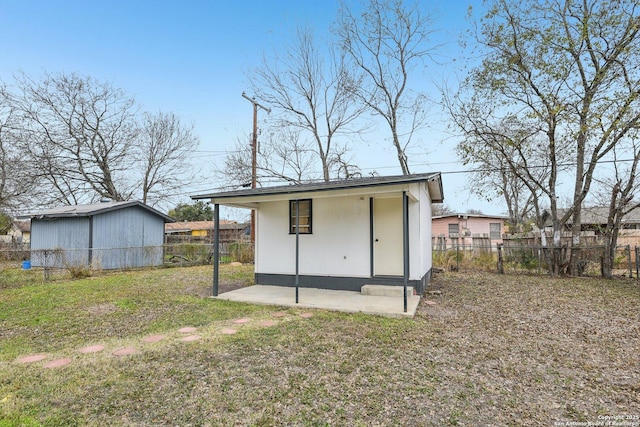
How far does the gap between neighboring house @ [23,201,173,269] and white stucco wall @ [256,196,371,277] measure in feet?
23.0

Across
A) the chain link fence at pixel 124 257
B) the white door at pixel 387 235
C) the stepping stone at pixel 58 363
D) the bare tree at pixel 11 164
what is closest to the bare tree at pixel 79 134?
the bare tree at pixel 11 164

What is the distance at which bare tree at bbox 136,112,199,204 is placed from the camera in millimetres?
22016

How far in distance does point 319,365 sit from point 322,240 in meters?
4.42

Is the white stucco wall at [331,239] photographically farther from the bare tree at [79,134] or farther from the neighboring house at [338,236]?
the bare tree at [79,134]

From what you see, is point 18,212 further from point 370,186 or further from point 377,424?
point 377,424

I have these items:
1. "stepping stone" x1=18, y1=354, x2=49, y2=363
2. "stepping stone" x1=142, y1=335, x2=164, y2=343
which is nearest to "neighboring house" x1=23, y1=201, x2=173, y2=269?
"stepping stone" x1=142, y1=335, x2=164, y2=343

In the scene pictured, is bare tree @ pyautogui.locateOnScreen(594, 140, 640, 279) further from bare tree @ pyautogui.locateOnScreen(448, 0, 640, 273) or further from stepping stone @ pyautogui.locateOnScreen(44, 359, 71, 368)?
stepping stone @ pyautogui.locateOnScreen(44, 359, 71, 368)

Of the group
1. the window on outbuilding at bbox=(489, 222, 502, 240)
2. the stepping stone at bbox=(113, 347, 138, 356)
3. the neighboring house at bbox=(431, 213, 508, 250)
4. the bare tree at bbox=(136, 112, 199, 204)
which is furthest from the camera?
the bare tree at bbox=(136, 112, 199, 204)

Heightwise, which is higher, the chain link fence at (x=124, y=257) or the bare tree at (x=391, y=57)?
the bare tree at (x=391, y=57)

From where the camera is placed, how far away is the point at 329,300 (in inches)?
256

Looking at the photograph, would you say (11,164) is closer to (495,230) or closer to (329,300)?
(329,300)

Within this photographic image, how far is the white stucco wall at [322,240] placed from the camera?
747 centimetres

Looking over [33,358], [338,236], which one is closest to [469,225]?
[338,236]

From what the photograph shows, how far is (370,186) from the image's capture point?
19.2 feet
